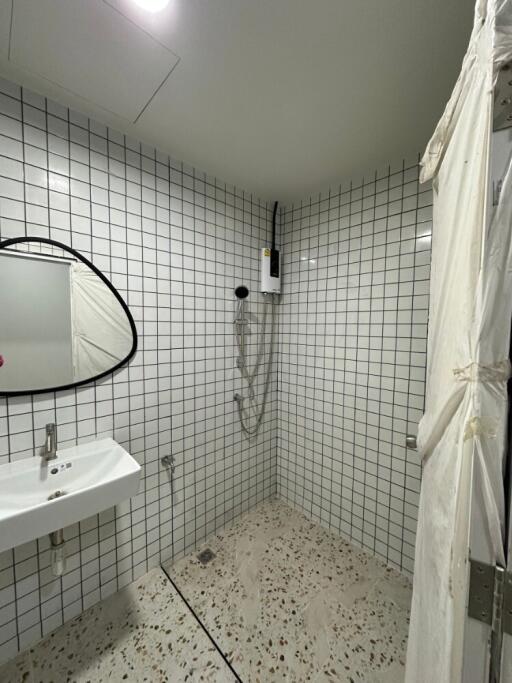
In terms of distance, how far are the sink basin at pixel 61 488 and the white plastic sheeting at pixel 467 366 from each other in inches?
43.7

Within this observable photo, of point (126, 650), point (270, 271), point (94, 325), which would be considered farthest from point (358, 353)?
point (126, 650)

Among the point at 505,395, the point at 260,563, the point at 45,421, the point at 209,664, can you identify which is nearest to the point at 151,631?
the point at 209,664

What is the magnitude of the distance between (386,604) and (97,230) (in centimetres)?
242

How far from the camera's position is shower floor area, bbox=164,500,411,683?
3.75 ft

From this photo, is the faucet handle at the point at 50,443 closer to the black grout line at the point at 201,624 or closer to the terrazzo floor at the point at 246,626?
the terrazzo floor at the point at 246,626

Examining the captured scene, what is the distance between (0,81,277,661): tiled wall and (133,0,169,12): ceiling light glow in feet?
2.09

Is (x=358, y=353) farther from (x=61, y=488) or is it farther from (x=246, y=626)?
(x=61, y=488)

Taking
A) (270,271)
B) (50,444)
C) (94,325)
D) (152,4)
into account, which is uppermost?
(152,4)

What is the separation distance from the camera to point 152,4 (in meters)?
0.79

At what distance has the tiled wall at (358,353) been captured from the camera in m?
1.52

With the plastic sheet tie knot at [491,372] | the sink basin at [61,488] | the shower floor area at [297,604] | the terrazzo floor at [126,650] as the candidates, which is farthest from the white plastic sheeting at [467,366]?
the sink basin at [61,488]

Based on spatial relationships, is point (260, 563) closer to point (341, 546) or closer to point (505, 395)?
point (341, 546)

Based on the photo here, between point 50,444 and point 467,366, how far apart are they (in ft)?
5.04

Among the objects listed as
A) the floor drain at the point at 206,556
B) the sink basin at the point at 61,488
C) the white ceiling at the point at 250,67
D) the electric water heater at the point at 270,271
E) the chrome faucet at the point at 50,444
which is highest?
the white ceiling at the point at 250,67
